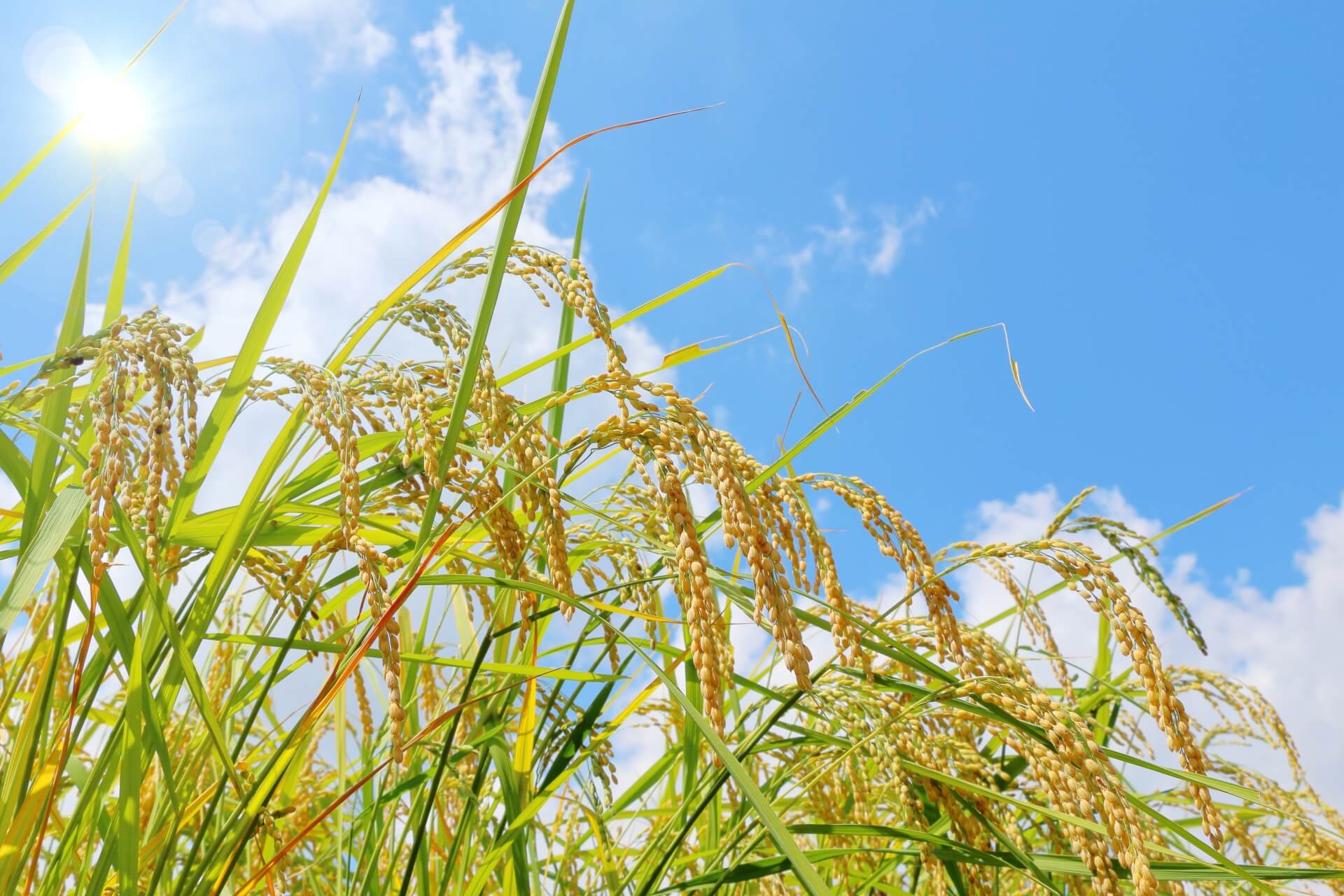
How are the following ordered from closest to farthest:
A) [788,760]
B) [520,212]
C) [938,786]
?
[520,212] → [938,786] → [788,760]

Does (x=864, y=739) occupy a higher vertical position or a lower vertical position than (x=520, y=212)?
lower

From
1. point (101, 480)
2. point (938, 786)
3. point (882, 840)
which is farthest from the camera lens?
point (882, 840)

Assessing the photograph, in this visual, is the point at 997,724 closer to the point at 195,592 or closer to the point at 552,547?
the point at 552,547

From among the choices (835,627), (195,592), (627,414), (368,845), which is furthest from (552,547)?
(368,845)

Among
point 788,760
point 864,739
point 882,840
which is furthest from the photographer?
point 882,840

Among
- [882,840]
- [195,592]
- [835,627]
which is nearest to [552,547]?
[835,627]

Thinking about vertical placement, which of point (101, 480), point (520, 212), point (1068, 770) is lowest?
point (1068, 770)

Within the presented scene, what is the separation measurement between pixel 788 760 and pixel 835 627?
38.8 inches

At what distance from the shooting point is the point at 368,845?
167 cm

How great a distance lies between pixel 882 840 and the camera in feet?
6.64

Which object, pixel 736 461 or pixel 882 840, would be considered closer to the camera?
pixel 736 461

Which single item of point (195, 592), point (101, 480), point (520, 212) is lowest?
point (101, 480)

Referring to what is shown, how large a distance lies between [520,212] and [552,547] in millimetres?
386

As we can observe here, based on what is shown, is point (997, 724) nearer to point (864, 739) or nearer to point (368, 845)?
point (864, 739)
